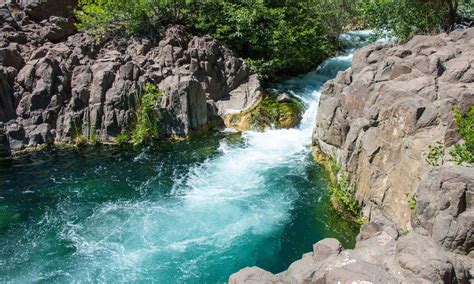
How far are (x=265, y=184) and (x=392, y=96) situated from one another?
610cm

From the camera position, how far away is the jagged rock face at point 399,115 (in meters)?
11.9

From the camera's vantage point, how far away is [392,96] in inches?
534

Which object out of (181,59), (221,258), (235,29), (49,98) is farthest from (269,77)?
(221,258)

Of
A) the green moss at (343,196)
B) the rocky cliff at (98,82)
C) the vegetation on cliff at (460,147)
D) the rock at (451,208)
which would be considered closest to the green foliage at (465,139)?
the vegetation on cliff at (460,147)

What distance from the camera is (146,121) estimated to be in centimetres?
2183

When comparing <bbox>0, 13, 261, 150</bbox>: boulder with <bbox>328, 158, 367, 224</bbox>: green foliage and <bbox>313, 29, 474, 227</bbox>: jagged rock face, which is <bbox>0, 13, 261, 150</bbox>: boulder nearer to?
<bbox>313, 29, 474, 227</bbox>: jagged rock face

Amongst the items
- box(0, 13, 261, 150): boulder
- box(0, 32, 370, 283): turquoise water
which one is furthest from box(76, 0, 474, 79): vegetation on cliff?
box(0, 32, 370, 283): turquoise water

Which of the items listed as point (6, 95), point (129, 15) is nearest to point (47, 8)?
point (129, 15)

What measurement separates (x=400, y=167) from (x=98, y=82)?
16132 millimetres

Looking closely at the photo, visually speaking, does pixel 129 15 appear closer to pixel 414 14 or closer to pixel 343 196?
pixel 414 14

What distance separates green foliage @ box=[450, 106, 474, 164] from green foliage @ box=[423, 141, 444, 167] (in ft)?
1.13

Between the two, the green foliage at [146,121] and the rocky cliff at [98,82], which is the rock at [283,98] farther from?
the green foliage at [146,121]

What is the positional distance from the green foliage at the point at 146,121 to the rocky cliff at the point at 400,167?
28.5ft

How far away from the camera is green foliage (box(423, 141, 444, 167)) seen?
37.1 ft
